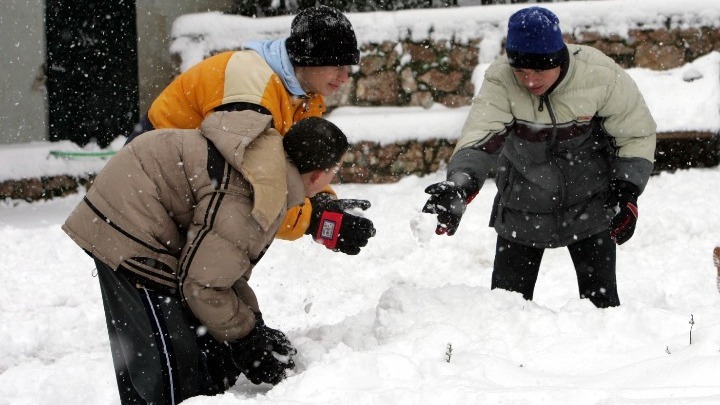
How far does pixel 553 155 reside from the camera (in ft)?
12.5

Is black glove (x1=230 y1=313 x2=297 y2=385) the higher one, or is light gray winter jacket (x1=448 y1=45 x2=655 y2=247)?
light gray winter jacket (x1=448 y1=45 x2=655 y2=247)

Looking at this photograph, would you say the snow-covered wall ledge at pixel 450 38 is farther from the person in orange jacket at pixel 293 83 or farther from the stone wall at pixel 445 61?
the person in orange jacket at pixel 293 83

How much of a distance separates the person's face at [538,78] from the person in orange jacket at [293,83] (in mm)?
703

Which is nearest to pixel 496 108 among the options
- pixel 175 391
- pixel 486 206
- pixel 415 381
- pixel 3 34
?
pixel 415 381

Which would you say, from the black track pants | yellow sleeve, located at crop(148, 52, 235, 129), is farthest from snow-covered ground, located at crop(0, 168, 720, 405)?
yellow sleeve, located at crop(148, 52, 235, 129)

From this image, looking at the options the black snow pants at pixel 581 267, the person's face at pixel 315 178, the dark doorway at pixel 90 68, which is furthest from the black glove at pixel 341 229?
the dark doorway at pixel 90 68

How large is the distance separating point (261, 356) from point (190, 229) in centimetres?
53

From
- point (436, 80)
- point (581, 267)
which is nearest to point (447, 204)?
point (581, 267)

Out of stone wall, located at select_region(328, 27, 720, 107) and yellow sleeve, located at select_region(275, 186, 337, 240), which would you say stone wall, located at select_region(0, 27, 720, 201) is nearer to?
stone wall, located at select_region(328, 27, 720, 107)

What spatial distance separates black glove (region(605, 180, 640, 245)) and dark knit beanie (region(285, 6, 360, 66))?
1246 mm

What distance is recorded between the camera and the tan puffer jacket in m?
2.90

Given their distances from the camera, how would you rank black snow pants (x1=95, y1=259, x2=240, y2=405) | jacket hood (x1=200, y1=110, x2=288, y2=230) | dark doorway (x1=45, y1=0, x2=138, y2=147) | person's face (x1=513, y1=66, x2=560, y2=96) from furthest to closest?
dark doorway (x1=45, y1=0, x2=138, y2=147)
person's face (x1=513, y1=66, x2=560, y2=96)
black snow pants (x1=95, y1=259, x2=240, y2=405)
jacket hood (x1=200, y1=110, x2=288, y2=230)

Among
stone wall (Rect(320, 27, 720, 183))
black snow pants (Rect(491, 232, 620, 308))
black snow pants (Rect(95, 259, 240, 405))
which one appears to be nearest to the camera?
black snow pants (Rect(95, 259, 240, 405))

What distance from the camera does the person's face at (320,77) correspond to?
3518 millimetres
